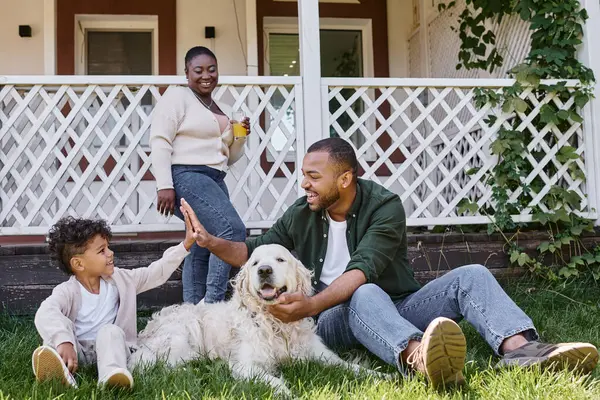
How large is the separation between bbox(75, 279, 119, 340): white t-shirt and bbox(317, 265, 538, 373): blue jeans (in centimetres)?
105

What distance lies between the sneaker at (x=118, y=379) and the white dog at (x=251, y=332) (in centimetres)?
30

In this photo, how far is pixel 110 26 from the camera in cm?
729

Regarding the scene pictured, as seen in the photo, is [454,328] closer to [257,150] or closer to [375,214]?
[375,214]

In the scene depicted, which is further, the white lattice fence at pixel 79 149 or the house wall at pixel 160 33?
the house wall at pixel 160 33

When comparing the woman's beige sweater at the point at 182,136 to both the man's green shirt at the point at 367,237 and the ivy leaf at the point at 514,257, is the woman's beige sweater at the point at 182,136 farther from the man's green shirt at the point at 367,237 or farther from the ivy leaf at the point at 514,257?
the ivy leaf at the point at 514,257

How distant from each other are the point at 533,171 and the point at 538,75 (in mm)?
780

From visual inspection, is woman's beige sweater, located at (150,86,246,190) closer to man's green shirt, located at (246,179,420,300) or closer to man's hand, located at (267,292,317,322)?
man's green shirt, located at (246,179,420,300)

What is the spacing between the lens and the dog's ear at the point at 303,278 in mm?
2797

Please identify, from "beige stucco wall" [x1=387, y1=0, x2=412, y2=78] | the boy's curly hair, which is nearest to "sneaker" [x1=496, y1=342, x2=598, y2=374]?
the boy's curly hair

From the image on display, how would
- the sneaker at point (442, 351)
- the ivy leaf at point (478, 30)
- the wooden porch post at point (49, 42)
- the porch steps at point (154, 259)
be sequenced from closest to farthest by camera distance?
the sneaker at point (442, 351)
the porch steps at point (154, 259)
the ivy leaf at point (478, 30)
the wooden porch post at point (49, 42)

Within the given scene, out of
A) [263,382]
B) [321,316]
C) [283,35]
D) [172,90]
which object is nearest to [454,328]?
[263,382]

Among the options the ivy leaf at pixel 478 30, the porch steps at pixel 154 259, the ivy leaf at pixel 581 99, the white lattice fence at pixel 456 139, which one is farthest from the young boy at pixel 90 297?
the ivy leaf at pixel 478 30

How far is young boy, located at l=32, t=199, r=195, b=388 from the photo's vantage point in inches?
102

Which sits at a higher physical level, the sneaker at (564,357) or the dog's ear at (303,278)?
the dog's ear at (303,278)
